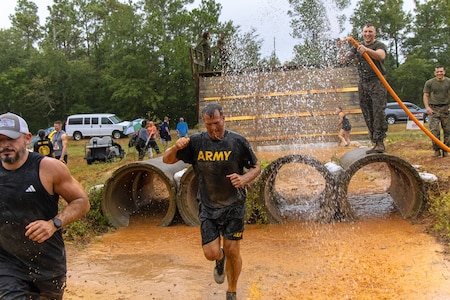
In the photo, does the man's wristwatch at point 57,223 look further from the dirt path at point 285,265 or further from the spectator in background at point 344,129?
the spectator in background at point 344,129

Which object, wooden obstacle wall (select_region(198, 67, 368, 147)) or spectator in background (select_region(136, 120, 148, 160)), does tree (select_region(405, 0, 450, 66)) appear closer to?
wooden obstacle wall (select_region(198, 67, 368, 147))

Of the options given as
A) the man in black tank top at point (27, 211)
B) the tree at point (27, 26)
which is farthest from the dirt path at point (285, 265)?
the tree at point (27, 26)

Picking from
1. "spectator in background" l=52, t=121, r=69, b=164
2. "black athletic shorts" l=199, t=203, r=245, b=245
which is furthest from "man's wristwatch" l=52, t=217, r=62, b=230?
"spectator in background" l=52, t=121, r=69, b=164

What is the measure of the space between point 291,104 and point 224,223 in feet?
44.2

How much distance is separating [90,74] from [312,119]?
33.8 meters

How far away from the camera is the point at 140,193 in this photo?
11.4 m

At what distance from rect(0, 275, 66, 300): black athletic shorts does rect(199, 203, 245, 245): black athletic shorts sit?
172 cm

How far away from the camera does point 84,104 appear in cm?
4594

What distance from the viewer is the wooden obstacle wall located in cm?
1739

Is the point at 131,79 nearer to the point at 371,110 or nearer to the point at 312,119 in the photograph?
the point at 312,119

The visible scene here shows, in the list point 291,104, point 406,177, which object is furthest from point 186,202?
point 291,104

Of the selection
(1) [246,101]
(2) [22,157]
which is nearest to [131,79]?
(1) [246,101]

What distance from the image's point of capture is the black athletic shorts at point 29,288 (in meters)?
3.20

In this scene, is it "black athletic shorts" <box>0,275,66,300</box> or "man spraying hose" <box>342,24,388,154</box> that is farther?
"man spraying hose" <box>342,24,388,154</box>
